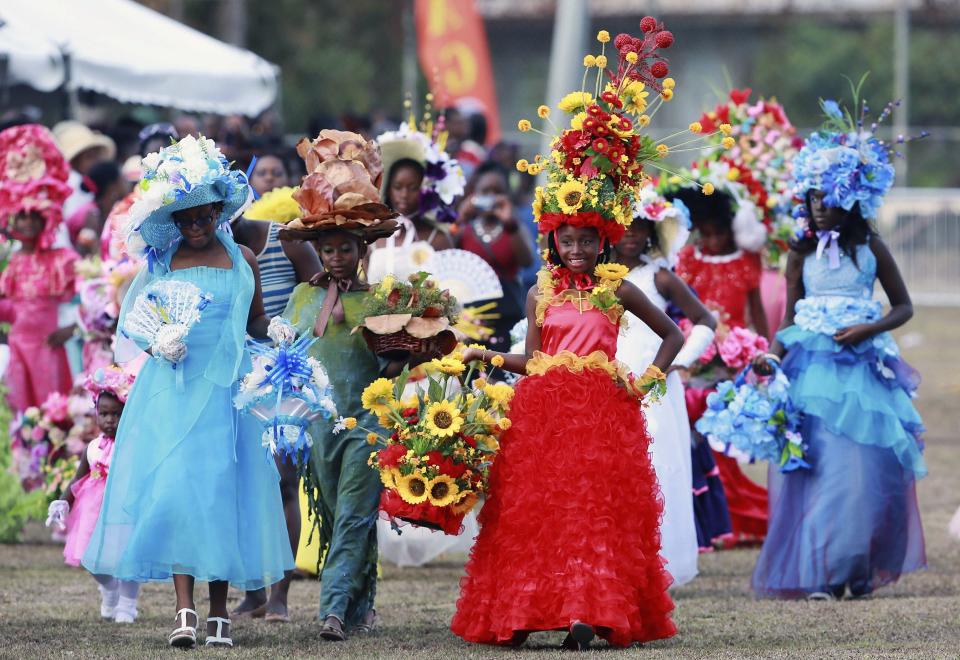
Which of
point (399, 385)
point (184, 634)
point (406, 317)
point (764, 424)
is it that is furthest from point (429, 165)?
point (184, 634)

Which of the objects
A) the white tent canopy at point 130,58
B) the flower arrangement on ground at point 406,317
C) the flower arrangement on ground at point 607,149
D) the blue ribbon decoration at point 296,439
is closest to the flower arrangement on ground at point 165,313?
the blue ribbon decoration at point 296,439

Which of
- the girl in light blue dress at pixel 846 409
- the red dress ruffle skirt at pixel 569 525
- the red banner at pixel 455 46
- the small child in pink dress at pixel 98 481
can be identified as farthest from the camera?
the red banner at pixel 455 46

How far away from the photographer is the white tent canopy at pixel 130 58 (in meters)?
15.7

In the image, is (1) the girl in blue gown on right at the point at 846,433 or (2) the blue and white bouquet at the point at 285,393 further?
(1) the girl in blue gown on right at the point at 846,433

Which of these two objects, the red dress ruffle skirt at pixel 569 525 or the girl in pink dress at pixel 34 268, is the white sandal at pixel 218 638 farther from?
the girl in pink dress at pixel 34 268

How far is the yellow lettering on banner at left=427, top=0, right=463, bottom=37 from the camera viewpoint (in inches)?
981

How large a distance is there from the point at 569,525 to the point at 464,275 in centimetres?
356

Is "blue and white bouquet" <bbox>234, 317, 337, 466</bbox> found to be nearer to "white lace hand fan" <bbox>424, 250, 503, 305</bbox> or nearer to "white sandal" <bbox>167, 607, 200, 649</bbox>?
"white sandal" <bbox>167, 607, 200, 649</bbox>

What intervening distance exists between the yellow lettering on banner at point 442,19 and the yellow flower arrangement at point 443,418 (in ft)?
58.1

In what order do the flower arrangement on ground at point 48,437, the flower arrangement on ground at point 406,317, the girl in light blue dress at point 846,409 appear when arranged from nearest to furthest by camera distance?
the flower arrangement on ground at point 406,317 < the girl in light blue dress at point 846,409 < the flower arrangement on ground at point 48,437

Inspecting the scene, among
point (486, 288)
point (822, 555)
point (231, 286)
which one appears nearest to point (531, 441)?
point (231, 286)

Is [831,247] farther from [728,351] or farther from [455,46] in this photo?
[455,46]

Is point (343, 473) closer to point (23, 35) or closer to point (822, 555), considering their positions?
point (822, 555)

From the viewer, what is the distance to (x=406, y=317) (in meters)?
7.86
